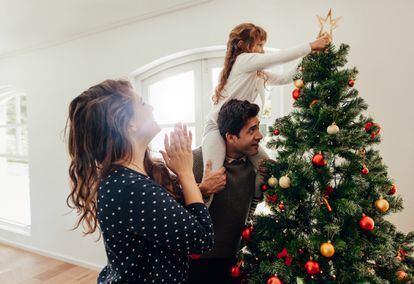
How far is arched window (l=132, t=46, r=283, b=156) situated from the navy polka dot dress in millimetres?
1718

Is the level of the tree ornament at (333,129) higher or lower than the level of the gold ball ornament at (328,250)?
higher

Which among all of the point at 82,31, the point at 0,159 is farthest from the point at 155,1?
the point at 0,159

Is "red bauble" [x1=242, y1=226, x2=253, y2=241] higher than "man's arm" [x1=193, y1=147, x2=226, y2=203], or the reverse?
"man's arm" [x1=193, y1=147, x2=226, y2=203]

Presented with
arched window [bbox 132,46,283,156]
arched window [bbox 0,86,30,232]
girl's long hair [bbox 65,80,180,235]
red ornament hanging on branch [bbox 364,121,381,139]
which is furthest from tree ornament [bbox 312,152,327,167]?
arched window [bbox 0,86,30,232]

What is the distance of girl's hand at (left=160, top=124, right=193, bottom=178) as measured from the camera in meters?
0.99

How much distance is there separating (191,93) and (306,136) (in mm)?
1723

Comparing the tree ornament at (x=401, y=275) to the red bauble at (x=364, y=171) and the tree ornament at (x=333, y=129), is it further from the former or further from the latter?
the tree ornament at (x=333, y=129)

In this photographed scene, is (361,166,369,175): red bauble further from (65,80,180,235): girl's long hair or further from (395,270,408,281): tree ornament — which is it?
(65,80,180,235): girl's long hair

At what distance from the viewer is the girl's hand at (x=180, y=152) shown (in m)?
0.99

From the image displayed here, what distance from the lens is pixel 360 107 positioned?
1.25 m

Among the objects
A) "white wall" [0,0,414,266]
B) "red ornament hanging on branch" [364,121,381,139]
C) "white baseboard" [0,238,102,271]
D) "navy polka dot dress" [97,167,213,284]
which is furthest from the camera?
"white baseboard" [0,238,102,271]

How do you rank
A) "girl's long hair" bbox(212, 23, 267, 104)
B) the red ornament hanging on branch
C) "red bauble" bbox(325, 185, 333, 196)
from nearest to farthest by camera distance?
"red bauble" bbox(325, 185, 333, 196), the red ornament hanging on branch, "girl's long hair" bbox(212, 23, 267, 104)

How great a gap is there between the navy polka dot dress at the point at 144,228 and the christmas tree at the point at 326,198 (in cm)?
45

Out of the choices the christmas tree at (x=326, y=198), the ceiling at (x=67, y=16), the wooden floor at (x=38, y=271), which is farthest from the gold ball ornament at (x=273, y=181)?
the wooden floor at (x=38, y=271)
